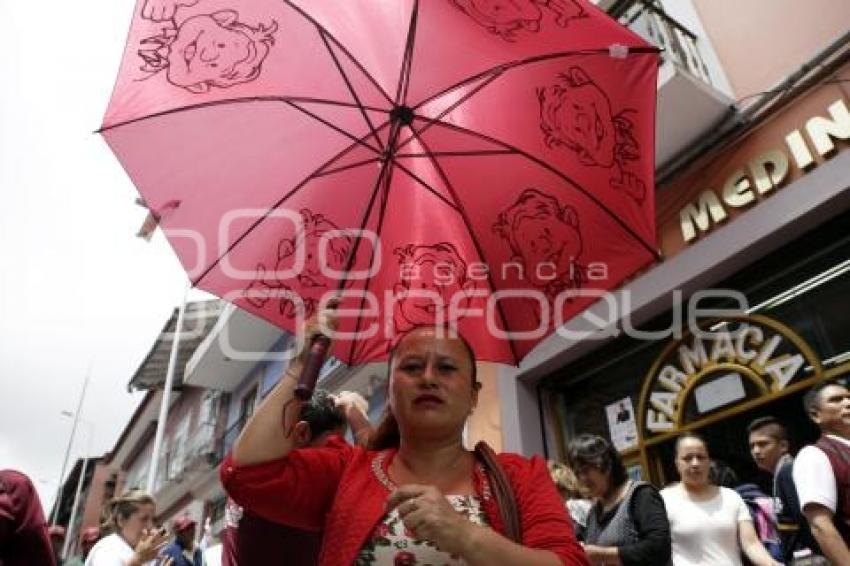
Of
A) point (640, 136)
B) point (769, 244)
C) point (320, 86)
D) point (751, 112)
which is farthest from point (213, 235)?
point (751, 112)

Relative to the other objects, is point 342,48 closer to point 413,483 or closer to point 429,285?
point 429,285

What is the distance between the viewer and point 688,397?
6004 mm

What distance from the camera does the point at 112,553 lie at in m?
4.55

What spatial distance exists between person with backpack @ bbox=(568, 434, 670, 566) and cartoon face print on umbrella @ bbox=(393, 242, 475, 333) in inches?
55.0

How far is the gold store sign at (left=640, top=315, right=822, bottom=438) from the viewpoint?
541cm

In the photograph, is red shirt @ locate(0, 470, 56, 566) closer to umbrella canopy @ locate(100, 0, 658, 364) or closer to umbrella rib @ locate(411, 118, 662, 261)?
umbrella canopy @ locate(100, 0, 658, 364)

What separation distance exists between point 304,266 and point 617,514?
211cm

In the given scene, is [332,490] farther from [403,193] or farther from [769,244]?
[769,244]

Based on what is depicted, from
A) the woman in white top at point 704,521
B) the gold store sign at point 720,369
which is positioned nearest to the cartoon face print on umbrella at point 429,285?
the woman in white top at point 704,521

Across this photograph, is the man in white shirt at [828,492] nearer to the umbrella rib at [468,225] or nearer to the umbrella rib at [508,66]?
the umbrella rib at [468,225]

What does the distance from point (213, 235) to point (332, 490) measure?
60.6 inches

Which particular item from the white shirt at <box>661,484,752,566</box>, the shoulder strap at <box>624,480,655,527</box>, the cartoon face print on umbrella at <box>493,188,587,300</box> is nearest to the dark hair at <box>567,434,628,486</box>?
the shoulder strap at <box>624,480,655,527</box>

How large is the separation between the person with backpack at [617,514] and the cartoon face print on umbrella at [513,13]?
2.29 metres

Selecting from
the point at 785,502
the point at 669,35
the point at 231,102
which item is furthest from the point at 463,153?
the point at 669,35
